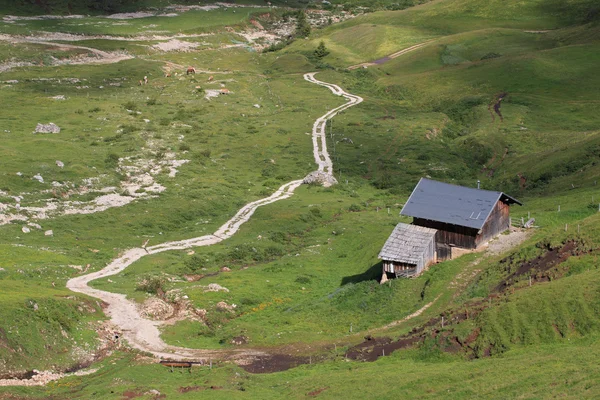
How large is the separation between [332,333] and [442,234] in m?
15.1

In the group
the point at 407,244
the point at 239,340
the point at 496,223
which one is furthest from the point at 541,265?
the point at 239,340

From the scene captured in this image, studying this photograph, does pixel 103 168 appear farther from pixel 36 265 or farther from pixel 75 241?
pixel 36 265

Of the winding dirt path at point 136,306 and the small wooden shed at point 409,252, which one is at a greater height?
the small wooden shed at point 409,252

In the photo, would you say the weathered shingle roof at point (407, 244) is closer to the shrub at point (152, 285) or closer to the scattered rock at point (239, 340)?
the scattered rock at point (239, 340)

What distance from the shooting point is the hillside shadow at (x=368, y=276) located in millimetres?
74688

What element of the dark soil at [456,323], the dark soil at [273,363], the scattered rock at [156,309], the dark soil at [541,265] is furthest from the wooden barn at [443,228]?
the scattered rock at [156,309]

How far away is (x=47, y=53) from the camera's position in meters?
188

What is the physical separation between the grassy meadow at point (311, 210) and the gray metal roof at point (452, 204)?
3448 millimetres

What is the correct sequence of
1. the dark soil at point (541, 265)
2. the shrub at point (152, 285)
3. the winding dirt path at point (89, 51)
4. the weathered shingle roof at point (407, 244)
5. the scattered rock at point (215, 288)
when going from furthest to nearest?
the winding dirt path at point (89, 51), the scattered rock at point (215, 288), the shrub at point (152, 285), the weathered shingle roof at point (407, 244), the dark soil at point (541, 265)

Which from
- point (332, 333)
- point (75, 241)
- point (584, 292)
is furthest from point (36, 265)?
point (584, 292)

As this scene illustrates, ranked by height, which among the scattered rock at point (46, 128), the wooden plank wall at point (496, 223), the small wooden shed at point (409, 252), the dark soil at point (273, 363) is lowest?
the dark soil at point (273, 363)

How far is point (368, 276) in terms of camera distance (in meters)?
75.6

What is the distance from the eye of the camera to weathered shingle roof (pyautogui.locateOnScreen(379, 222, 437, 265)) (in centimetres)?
6938

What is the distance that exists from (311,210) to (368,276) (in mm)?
26227
